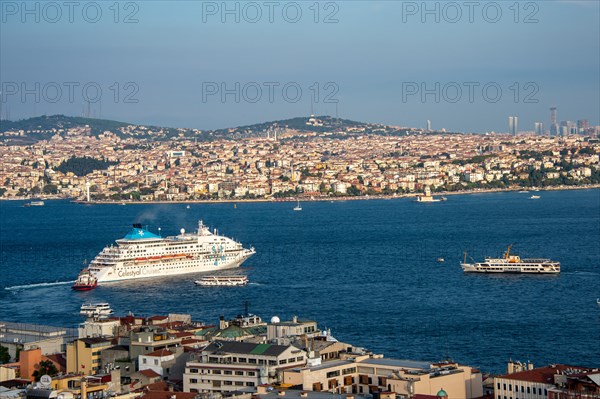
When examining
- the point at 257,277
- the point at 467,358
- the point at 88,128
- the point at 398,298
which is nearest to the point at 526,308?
the point at 398,298

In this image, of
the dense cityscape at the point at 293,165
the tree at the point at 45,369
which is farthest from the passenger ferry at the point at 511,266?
the dense cityscape at the point at 293,165

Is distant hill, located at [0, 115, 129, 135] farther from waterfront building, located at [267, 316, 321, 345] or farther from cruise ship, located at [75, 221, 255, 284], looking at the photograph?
waterfront building, located at [267, 316, 321, 345]

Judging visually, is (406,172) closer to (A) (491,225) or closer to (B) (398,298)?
(A) (491,225)

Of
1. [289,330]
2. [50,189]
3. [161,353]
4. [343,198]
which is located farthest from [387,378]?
[50,189]

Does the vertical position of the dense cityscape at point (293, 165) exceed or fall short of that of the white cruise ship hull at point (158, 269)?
it exceeds it

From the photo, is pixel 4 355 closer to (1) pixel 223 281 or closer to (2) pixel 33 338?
(2) pixel 33 338

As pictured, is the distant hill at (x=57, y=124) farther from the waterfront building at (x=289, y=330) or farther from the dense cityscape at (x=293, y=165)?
the waterfront building at (x=289, y=330)
